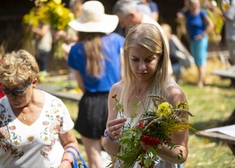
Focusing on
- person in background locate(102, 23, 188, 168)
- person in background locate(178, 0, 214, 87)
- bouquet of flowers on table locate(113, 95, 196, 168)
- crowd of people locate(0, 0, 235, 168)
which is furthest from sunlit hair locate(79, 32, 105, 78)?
person in background locate(178, 0, 214, 87)

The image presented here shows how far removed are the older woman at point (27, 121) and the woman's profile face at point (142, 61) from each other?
712mm

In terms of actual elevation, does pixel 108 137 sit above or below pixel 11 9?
above

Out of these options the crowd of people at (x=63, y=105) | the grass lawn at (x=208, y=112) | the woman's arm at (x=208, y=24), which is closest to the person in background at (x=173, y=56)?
the grass lawn at (x=208, y=112)

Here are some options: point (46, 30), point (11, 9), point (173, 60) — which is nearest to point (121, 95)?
point (173, 60)

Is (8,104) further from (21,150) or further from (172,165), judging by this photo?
(172,165)

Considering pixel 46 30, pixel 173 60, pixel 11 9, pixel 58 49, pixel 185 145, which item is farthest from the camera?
pixel 11 9

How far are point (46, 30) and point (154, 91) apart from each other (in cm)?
908

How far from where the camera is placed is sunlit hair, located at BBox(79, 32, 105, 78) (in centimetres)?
532

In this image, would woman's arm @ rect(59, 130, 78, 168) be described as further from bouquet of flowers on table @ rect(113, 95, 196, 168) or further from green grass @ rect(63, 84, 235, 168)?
green grass @ rect(63, 84, 235, 168)

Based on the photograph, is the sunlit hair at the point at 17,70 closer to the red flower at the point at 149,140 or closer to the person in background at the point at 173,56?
the red flower at the point at 149,140

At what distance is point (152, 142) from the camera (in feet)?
9.09

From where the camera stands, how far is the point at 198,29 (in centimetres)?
1118

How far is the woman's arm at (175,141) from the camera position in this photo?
3002 millimetres

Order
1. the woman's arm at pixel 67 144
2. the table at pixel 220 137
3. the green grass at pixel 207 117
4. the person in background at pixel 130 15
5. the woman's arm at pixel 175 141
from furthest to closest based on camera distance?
1. the green grass at pixel 207 117
2. the person in background at pixel 130 15
3. the table at pixel 220 137
4. the woman's arm at pixel 67 144
5. the woman's arm at pixel 175 141
